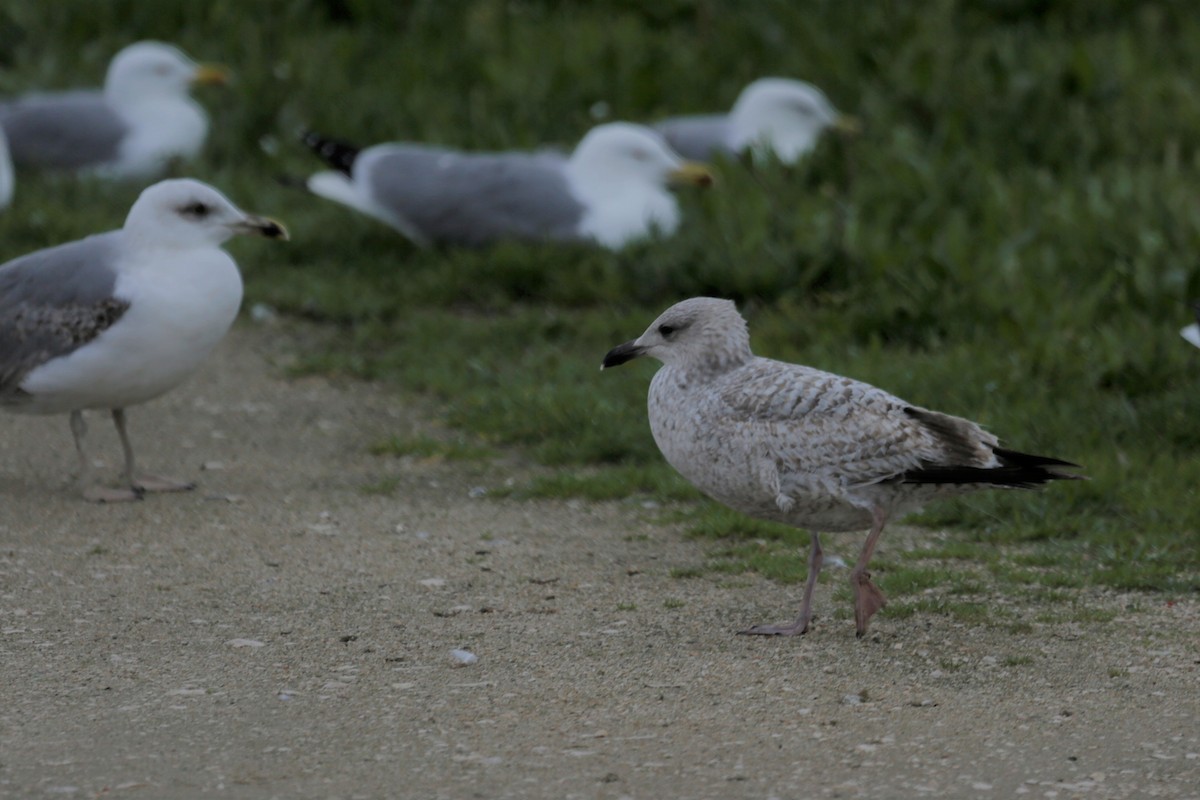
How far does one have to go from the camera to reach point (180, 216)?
6199 mm

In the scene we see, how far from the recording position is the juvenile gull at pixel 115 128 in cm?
1055

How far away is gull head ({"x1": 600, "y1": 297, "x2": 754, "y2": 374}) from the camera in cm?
499

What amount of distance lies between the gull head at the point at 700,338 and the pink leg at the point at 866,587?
2.29ft

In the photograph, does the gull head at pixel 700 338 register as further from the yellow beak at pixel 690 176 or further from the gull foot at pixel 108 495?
the yellow beak at pixel 690 176

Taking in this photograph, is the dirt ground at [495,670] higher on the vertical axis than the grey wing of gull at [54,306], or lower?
lower

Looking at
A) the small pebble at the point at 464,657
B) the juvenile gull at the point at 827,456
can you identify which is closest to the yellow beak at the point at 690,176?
the juvenile gull at the point at 827,456

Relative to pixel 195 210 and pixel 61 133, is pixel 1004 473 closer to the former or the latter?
pixel 195 210

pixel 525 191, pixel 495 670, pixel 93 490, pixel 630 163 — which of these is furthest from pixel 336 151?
pixel 495 670

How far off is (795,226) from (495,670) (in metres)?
4.78

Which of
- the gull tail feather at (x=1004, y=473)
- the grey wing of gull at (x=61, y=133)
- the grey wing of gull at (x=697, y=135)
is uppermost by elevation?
the grey wing of gull at (x=697, y=135)

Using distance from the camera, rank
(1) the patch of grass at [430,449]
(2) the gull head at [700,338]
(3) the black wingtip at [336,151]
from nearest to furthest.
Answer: (2) the gull head at [700,338] → (1) the patch of grass at [430,449] → (3) the black wingtip at [336,151]

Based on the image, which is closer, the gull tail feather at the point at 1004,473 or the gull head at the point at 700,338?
the gull tail feather at the point at 1004,473

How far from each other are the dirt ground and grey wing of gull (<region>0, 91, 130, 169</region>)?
4722 millimetres

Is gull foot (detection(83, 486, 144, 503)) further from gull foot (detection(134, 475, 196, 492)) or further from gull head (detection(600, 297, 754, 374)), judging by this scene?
gull head (detection(600, 297, 754, 374))
